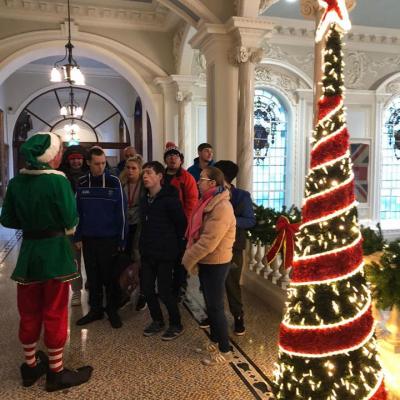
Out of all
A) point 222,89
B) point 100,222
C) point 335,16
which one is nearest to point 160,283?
point 100,222

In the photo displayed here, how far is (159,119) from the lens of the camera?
8461 mm

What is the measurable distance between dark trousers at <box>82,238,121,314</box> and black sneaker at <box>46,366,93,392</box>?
0.98 m

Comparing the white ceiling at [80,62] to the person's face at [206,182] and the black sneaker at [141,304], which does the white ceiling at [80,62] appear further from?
the person's face at [206,182]

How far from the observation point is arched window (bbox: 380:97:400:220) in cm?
1082

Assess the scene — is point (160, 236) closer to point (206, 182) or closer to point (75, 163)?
point (206, 182)

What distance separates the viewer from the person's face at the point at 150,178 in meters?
3.36

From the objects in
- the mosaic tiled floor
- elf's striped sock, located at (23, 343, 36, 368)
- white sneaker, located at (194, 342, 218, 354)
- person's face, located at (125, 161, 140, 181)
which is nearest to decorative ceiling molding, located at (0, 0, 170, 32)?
person's face, located at (125, 161, 140, 181)

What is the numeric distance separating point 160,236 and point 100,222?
1.93 ft

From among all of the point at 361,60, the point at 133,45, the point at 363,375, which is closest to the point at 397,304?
the point at 363,375

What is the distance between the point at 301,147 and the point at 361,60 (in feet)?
8.20

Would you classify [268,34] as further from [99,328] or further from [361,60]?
[361,60]

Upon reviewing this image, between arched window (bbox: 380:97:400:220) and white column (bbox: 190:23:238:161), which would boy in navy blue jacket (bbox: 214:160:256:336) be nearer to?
white column (bbox: 190:23:238:161)

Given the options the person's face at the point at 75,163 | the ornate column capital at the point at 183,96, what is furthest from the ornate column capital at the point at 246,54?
the ornate column capital at the point at 183,96

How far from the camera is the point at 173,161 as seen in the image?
4.18 metres
